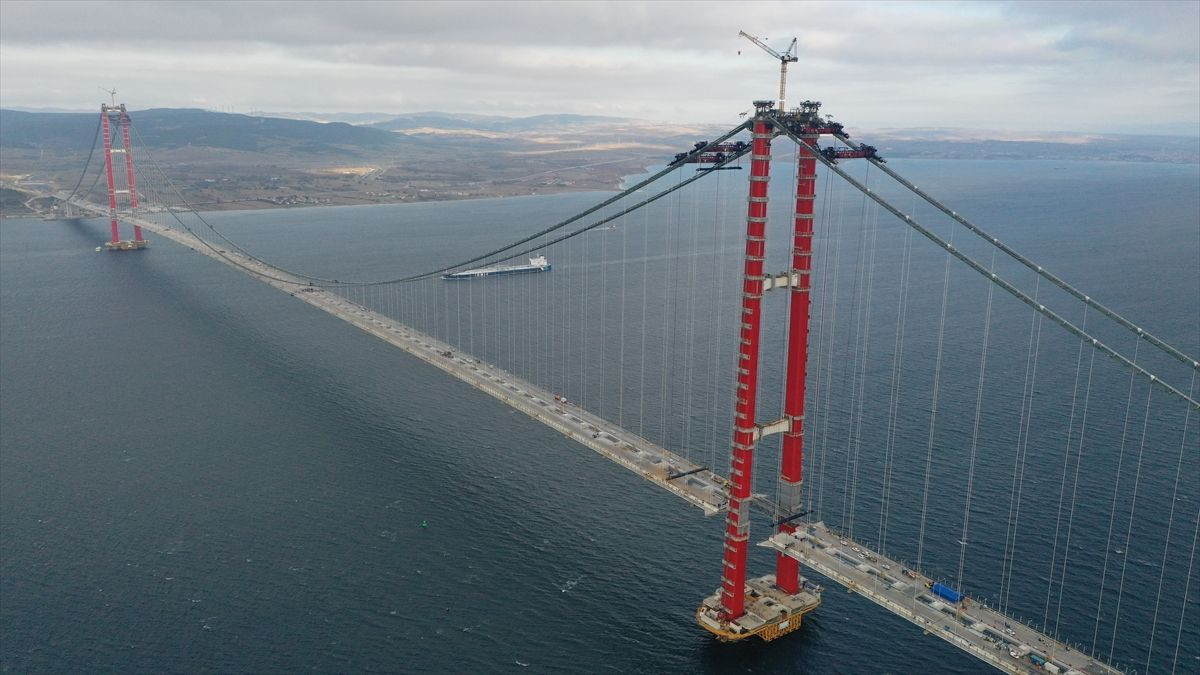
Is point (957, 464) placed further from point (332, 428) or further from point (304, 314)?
point (304, 314)

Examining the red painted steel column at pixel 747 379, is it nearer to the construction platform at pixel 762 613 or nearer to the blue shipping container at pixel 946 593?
the construction platform at pixel 762 613

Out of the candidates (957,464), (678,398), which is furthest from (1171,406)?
(678,398)

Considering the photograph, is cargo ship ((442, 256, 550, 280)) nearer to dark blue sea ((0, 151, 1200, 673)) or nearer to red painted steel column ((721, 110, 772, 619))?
dark blue sea ((0, 151, 1200, 673))

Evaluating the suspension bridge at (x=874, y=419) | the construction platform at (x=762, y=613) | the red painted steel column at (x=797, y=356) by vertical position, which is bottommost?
the construction platform at (x=762, y=613)

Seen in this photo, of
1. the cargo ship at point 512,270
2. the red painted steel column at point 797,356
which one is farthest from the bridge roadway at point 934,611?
the cargo ship at point 512,270

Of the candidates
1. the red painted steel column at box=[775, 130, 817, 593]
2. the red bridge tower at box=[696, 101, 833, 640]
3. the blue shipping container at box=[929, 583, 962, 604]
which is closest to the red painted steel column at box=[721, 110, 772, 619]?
the red bridge tower at box=[696, 101, 833, 640]

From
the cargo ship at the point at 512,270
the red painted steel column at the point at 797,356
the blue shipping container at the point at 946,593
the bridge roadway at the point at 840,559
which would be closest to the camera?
the bridge roadway at the point at 840,559
